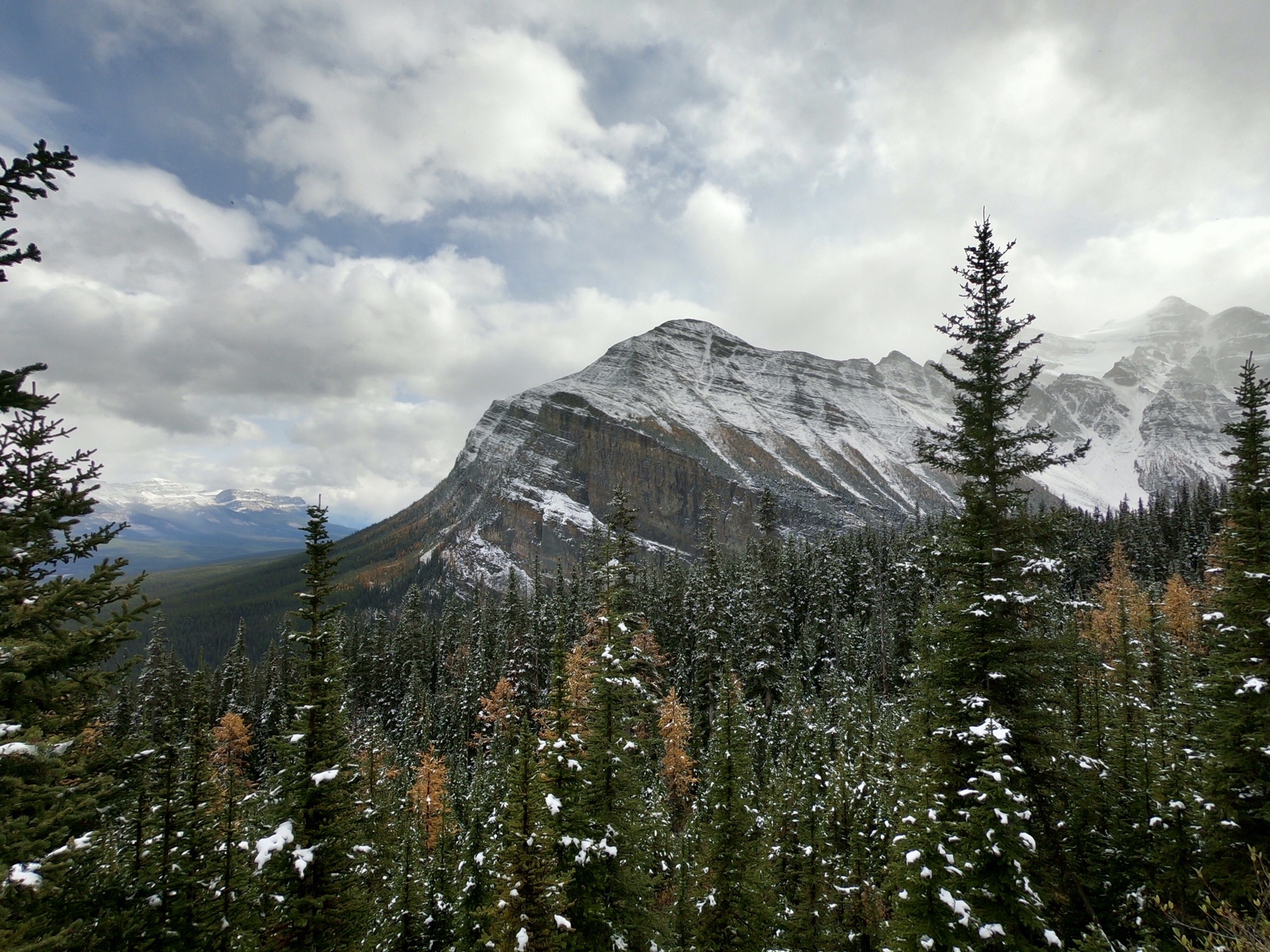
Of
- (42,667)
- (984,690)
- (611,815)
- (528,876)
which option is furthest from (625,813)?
(42,667)

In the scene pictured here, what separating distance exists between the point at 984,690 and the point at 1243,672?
275 inches

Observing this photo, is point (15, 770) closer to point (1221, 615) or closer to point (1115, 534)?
point (1221, 615)

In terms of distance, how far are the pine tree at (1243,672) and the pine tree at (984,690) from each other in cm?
464

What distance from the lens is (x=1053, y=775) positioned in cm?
1237

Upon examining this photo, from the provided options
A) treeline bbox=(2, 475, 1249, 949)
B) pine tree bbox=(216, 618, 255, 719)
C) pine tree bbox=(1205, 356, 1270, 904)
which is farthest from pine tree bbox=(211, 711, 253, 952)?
pine tree bbox=(216, 618, 255, 719)

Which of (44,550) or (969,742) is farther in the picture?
(969,742)

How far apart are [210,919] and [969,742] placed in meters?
21.5

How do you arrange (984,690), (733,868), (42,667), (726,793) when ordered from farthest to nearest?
1. (726,793)
2. (733,868)
3. (984,690)
4. (42,667)

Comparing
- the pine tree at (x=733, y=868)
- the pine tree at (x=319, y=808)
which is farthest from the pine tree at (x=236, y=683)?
the pine tree at (x=733, y=868)

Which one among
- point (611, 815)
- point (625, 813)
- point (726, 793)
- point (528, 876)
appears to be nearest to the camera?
point (528, 876)

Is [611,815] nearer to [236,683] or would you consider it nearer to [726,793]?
[726,793]

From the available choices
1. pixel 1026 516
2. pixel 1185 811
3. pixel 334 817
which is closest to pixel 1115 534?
pixel 1185 811

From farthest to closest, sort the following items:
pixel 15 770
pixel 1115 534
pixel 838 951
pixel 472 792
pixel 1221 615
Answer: pixel 1115 534 → pixel 472 792 → pixel 838 951 → pixel 1221 615 → pixel 15 770

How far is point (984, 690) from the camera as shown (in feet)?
42.0
